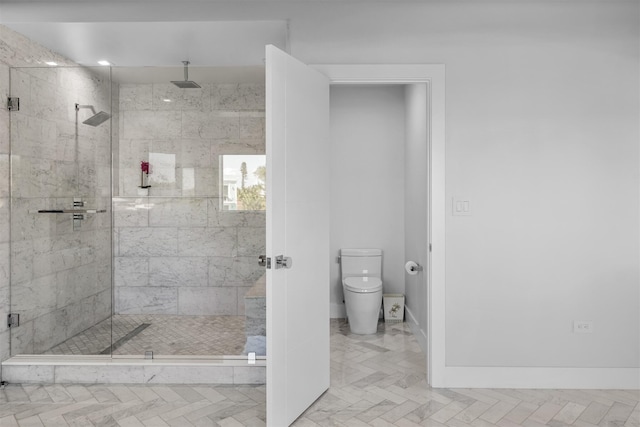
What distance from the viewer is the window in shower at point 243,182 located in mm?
3279

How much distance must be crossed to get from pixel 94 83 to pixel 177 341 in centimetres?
213

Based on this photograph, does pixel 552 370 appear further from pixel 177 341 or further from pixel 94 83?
pixel 94 83

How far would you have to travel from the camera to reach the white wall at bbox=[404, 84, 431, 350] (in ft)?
11.5

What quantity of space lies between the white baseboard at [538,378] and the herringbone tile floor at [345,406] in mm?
56

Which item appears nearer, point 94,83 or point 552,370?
point 552,370

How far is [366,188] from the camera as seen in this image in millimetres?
4598

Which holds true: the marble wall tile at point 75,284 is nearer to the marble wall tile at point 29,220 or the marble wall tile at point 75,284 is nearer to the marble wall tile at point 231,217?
the marble wall tile at point 29,220

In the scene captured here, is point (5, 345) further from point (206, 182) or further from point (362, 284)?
point (362, 284)

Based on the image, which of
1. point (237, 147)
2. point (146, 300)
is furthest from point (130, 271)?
point (237, 147)

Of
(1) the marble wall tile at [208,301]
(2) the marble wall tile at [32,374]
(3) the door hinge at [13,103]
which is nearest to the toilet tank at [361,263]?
(1) the marble wall tile at [208,301]

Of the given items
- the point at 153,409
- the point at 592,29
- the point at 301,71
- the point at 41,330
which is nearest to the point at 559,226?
the point at 592,29

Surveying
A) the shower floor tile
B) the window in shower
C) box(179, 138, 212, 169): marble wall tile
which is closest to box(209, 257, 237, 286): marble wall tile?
the shower floor tile

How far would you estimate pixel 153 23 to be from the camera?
113 inches

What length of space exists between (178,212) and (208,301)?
2.63 ft
